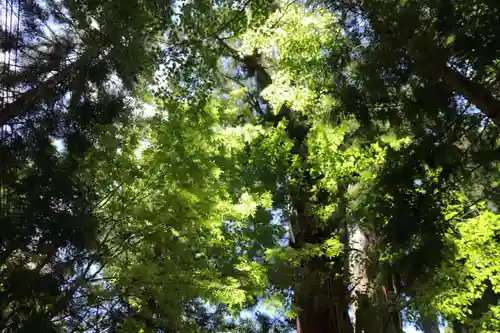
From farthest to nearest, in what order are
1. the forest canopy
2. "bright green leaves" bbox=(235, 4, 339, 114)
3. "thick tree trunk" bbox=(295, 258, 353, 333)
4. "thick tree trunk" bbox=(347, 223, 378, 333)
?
"bright green leaves" bbox=(235, 4, 339, 114), "thick tree trunk" bbox=(295, 258, 353, 333), "thick tree trunk" bbox=(347, 223, 378, 333), the forest canopy

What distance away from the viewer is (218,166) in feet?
18.3

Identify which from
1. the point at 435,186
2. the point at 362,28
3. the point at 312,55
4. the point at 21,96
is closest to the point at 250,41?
the point at 312,55

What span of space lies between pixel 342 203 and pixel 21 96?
4181 millimetres

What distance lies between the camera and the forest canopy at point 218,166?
349 cm

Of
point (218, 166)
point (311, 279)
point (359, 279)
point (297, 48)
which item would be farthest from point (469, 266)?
point (297, 48)

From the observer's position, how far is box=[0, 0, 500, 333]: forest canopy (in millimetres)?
3490

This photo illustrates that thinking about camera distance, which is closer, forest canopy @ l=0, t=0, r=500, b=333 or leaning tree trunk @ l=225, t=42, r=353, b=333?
forest canopy @ l=0, t=0, r=500, b=333

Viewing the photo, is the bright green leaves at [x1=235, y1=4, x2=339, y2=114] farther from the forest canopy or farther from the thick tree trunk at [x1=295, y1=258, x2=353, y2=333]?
the thick tree trunk at [x1=295, y1=258, x2=353, y2=333]

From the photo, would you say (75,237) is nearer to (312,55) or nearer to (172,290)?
(172,290)

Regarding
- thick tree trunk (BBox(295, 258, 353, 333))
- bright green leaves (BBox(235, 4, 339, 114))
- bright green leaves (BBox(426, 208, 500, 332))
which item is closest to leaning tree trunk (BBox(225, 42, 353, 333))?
thick tree trunk (BBox(295, 258, 353, 333))

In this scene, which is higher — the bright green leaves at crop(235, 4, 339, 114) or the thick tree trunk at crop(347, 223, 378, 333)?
the bright green leaves at crop(235, 4, 339, 114)

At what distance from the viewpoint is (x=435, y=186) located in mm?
3709

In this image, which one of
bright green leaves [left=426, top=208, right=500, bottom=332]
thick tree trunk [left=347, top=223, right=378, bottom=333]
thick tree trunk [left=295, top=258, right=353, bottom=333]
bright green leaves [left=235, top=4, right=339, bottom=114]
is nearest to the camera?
bright green leaves [left=426, top=208, right=500, bottom=332]

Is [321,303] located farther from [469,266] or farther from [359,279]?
[469,266]
